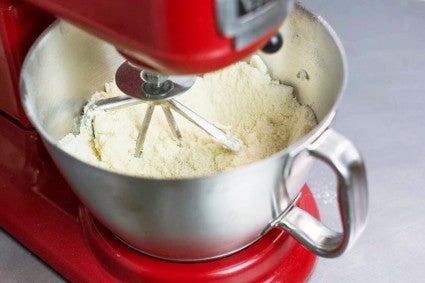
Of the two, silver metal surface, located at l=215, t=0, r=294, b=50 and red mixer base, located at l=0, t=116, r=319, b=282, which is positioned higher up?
silver metal surface, located at l=215, t=0, r=294, b=50

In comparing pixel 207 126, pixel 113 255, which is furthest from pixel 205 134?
pixel 113 255

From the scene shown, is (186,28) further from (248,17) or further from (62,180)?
(62,180)

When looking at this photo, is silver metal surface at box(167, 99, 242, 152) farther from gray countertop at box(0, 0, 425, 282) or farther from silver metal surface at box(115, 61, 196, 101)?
gray countertop at box(0, 0, 425, 282)

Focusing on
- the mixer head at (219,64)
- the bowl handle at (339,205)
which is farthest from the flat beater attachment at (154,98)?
the bowl handle at (339,205)

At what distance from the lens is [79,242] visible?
66 cm

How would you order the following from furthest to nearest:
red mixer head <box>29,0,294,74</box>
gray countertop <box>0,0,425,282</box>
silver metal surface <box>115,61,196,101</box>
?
1. gray countertop <box>0,0,425,282</box>
2. silver metal surface <box>115,61,196,101</box>
3. red mixer head <box>29,0,294,74</box>

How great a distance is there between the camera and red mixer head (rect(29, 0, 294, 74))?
0.40 metres

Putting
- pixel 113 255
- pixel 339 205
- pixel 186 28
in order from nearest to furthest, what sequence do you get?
pixel 186 28, pixel 339 205, pixel 113 255

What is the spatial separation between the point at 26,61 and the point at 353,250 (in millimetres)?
387

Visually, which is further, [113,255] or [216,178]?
[113,255]

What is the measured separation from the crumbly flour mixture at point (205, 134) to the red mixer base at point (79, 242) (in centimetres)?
7

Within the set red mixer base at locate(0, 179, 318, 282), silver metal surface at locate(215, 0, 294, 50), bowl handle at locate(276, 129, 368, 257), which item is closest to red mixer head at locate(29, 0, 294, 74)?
silver metal surface at locate(215, 0, 294, 50)

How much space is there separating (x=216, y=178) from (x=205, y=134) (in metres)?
0.19

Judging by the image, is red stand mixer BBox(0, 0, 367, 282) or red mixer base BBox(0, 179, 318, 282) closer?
red stand mixer BBox(0, 0, 367, 282)
